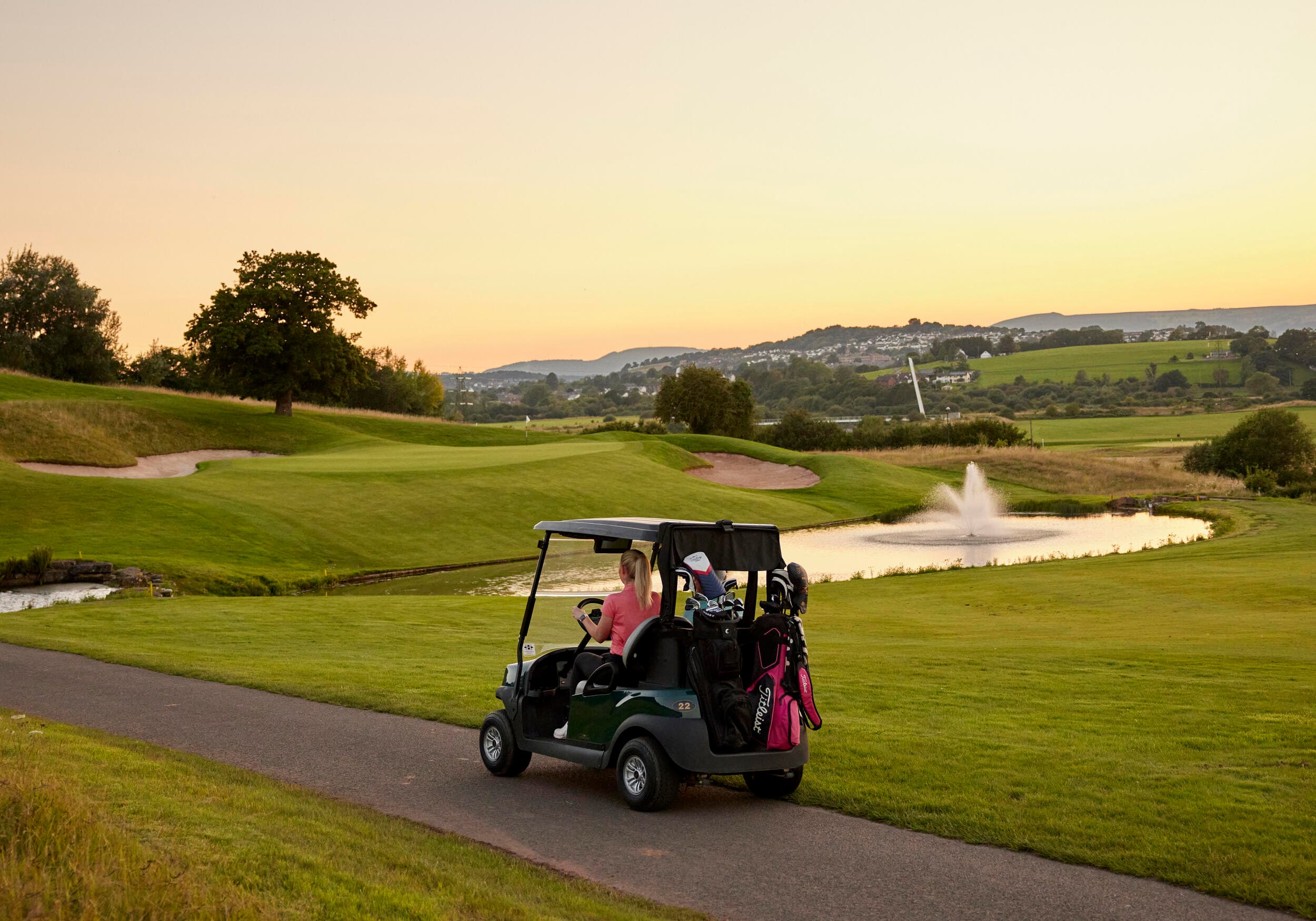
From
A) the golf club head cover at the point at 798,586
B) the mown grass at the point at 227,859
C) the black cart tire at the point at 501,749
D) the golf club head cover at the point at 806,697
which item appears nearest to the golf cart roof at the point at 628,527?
the golf club head cover at the point at 798,586

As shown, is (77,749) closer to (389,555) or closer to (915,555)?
(389,555)

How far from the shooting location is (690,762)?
27.8ft

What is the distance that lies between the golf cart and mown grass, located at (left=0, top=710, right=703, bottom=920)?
1.68m

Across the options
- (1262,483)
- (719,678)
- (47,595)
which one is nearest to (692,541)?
(719,678)

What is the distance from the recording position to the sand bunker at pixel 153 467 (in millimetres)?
45219

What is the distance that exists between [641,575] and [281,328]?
206ft

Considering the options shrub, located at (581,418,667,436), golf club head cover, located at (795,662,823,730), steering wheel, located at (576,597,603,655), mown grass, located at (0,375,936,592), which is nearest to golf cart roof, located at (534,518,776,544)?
steering wheel, located at (576,597,603,655)

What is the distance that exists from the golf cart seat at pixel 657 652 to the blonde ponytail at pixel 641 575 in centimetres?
22

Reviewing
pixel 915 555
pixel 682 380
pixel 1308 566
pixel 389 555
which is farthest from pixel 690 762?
pixel 682 380

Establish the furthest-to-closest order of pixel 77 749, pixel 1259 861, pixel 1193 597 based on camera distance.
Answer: pixel 1193 597 → pixel 77 749 → pixel 1259 861

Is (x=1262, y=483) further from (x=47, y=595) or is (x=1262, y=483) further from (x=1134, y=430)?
(x=1134, y=430)

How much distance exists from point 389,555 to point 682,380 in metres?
75.2

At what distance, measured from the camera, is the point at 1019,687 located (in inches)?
546

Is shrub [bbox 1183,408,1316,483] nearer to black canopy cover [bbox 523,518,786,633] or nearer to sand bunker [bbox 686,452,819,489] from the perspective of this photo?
sand bunker [bbox 686,452,819,489]
